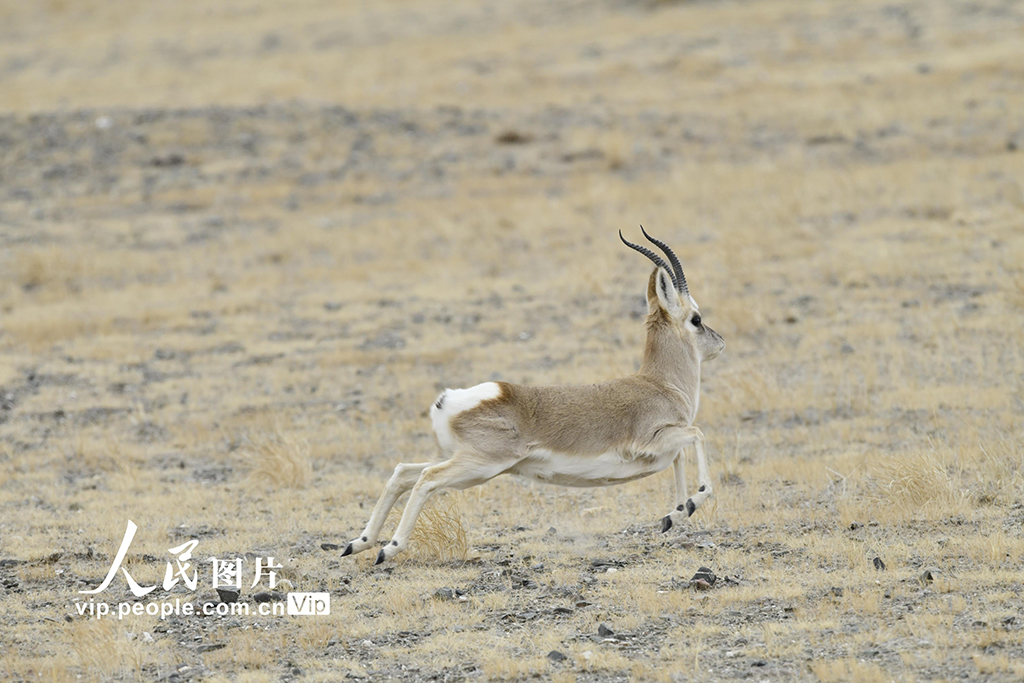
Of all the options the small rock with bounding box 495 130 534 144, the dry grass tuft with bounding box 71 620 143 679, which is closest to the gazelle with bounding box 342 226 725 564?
the dry grass tuft with bounding box 71 620 143 679

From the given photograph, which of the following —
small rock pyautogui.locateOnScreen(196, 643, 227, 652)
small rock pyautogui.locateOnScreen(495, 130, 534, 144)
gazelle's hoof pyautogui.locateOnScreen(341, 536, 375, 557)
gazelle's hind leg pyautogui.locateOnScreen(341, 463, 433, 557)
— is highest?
small rock pyautogui.locateOnScreen(495, 130, 534, 144)

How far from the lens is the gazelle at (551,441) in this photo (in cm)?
740

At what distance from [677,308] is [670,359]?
43 centimetres

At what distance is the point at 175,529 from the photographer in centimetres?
904

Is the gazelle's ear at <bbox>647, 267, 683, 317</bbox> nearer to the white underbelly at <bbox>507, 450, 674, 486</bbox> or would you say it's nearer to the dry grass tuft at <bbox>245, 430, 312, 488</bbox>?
the white underbelly at <bbox>507, 450, 674, 486</bbox>

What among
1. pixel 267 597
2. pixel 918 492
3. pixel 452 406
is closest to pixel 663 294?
pixel 452 406

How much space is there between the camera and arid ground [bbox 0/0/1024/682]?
267 inches

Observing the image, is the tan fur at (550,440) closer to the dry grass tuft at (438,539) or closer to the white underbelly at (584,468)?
the white underbelly at (584,468)

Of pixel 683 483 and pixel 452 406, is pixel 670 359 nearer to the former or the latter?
pixel 683 483

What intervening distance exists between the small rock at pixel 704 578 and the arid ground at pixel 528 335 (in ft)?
0.22

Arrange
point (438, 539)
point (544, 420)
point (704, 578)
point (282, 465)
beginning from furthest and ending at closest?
point (282, 465) → point (438, 539) → point (544, 420) → point (704, 578)

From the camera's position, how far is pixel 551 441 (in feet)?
24.6

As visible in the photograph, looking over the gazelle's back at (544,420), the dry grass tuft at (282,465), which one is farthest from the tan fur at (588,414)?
the dry grass tuft at (282,465)

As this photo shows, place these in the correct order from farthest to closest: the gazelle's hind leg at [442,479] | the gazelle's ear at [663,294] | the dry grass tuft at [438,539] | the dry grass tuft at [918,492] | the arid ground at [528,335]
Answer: the gazelle's ear at [663,294] < the dry grass tuft at [918,492] < the dry grass tuft at [438,539] < the gazelle's hind leg at [442,479] < the arid ground at [528,335]
